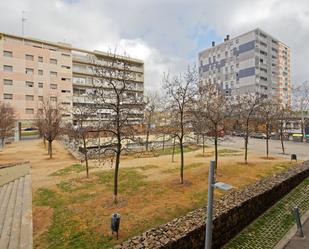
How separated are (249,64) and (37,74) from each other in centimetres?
5369

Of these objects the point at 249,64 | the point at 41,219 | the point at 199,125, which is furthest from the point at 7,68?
the point at 249,64

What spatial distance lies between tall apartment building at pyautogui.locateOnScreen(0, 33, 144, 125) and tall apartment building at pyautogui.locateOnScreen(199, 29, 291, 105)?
3163 cm

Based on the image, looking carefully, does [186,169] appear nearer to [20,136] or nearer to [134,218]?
[134,218]

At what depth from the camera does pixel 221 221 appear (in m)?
6.88

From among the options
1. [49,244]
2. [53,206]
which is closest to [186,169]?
[53,206]

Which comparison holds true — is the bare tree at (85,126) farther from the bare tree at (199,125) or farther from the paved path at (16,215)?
the bare tree at (199,125)

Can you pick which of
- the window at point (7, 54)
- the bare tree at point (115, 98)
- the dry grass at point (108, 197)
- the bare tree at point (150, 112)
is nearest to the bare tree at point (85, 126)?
the bare tree at point (115, 98)

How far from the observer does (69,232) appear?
26.7ft

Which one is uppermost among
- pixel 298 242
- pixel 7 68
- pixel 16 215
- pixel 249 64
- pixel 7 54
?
pixel 249 64

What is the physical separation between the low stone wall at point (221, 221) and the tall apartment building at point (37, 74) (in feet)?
110

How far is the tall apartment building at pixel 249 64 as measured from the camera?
63281mm

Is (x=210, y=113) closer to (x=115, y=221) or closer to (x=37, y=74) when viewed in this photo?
(x=115, y=221)

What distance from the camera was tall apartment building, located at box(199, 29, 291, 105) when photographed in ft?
208

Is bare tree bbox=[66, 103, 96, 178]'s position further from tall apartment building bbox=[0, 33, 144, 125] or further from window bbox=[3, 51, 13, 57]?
window bbox=[3, 51, 13, 57]
